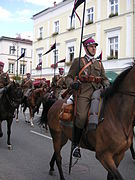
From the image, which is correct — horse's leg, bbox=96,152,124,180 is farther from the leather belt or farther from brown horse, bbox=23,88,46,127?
brown horse, bbox=23,88,46,127

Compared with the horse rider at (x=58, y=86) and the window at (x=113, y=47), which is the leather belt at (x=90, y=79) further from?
the window at (x=113, y=47)

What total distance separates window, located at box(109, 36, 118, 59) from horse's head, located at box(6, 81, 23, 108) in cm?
1695

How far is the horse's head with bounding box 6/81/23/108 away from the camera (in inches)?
328

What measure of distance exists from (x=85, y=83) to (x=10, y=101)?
441 centimetres

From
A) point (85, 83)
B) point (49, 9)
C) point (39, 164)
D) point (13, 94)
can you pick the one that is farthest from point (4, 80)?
point (49, 9)

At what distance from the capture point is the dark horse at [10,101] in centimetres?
819

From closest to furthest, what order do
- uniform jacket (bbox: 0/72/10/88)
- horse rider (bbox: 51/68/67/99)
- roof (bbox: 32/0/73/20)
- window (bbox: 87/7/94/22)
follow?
uniform jacket (bbox: 0/72/10/88)
horse rider (bbox: 51/68/67/99)
window (bbox: 87/7/94/22)
roof (bbox: 32/0/73/20)

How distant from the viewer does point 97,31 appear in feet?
84.7

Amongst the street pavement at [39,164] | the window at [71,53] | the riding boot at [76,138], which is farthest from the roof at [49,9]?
the riding boot at [76,138]

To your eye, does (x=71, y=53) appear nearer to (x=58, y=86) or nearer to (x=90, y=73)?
(x=58, y=86)

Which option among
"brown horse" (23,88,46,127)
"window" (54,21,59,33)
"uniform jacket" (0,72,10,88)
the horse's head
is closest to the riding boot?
the horse's head

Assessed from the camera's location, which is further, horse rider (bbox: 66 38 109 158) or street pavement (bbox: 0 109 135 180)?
street pavement (bbox: 0 109 135 180)

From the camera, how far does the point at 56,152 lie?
17.3 ft

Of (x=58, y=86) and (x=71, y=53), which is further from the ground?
(x=71, y=53)
